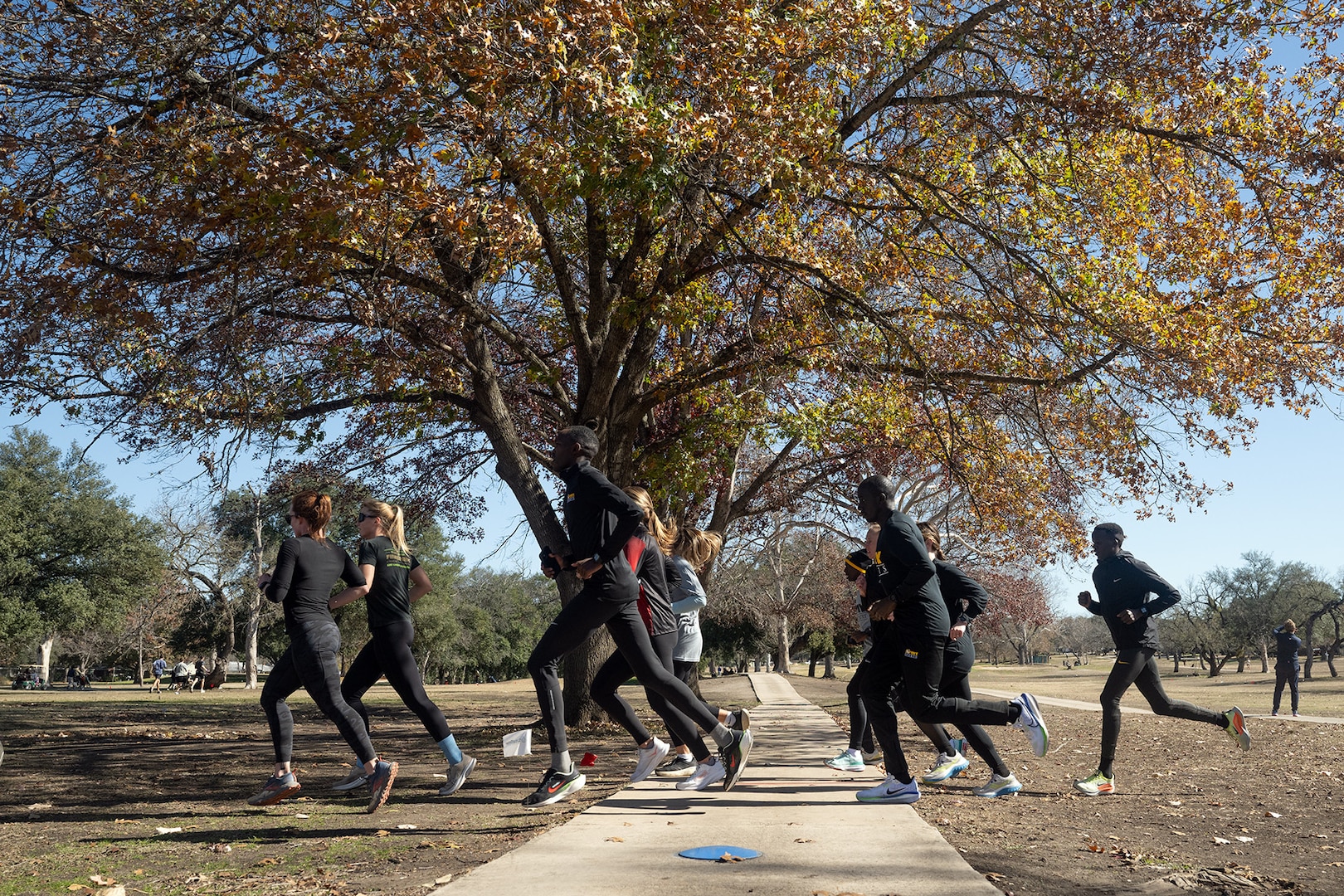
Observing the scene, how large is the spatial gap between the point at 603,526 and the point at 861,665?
8.57ft

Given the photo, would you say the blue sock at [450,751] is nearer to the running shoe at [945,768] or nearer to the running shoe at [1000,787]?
the running shoe at [945,768]

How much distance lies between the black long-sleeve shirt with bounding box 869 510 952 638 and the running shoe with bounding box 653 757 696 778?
2258 millimetres

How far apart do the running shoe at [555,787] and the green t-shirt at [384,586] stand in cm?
146

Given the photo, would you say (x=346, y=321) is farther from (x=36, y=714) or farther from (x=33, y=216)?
(x=36, y=714)

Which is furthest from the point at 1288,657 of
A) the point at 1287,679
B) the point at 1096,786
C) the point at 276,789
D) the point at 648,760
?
the point at 276,789

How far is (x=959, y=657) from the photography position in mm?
6594

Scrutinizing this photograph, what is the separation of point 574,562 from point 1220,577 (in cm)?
6368

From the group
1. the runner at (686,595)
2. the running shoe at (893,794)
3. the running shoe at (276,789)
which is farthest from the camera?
the runner at (686,595)

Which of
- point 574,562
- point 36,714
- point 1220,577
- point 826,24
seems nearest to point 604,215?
point 826,24

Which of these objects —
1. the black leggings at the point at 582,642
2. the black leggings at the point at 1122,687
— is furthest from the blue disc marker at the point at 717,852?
the black leggings at the point at 1122,687

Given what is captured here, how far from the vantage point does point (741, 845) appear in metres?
4.55

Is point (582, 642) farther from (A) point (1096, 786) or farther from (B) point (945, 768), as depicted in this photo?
(A) point (1096, 786)

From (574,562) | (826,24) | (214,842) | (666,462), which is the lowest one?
(214,842)

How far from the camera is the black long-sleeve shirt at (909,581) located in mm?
5574
